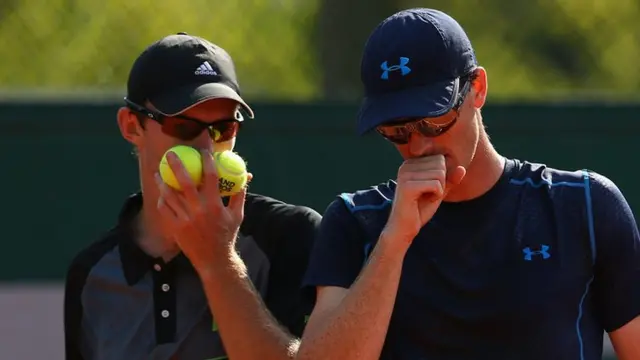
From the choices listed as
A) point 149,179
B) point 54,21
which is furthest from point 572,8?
point 149,179

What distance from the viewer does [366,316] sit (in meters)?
2.88

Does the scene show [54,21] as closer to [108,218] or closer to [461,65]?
[108,218]

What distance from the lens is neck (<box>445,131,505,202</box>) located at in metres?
3.01

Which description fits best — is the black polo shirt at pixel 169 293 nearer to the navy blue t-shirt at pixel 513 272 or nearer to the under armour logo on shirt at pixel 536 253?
the navy blue t-shirt at pixel 513 272

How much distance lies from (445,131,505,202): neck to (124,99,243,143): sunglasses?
2.52 ft

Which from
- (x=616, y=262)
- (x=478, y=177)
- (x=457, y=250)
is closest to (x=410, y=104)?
(x=478, y=177)

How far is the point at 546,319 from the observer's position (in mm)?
2902

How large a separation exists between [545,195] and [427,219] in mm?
322

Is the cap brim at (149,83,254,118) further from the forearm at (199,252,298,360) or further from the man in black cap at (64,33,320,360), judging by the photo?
the forearm at (199,252,298,360)

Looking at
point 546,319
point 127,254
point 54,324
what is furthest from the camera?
point 54,324

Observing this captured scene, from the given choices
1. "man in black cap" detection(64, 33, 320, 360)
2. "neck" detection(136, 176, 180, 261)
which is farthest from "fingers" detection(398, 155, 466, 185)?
"neck" detection(136, 176, 180, 261)

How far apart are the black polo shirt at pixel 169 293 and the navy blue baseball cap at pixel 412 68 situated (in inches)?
26.4

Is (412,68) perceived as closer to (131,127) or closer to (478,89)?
(478,89)

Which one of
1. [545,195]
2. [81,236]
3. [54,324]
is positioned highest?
[545,195]
